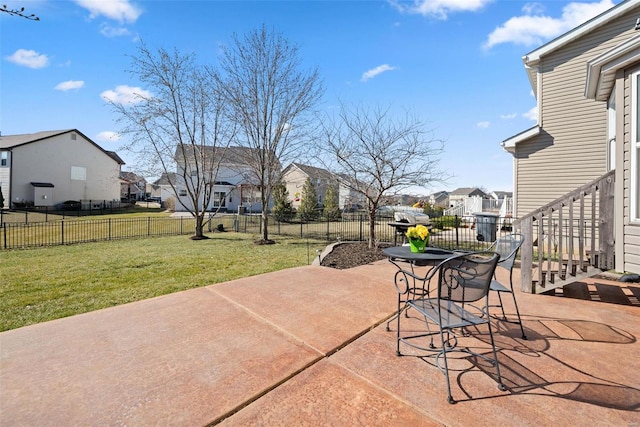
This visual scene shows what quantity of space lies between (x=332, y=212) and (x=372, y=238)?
11.9 m

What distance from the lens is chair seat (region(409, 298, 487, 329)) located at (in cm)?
225

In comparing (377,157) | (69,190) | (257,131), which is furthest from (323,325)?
(69,190)

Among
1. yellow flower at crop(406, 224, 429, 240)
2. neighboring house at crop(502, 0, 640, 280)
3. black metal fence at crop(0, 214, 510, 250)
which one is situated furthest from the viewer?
black metal fence at crop(0, 214, 510, 250)

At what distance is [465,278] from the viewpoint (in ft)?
7.82

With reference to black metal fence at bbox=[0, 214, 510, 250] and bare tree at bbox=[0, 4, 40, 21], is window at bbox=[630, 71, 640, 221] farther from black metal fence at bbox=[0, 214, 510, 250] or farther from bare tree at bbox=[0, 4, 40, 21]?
bare tree at bbox=[0, 4, 40, 21]

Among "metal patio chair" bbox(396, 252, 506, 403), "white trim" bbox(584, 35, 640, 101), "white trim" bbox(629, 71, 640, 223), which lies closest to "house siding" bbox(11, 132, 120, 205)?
"metal patio chair" bbox(396, 252, 506, 403)

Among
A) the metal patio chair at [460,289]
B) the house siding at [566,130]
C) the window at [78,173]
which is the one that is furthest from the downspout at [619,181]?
the window at [78,173]

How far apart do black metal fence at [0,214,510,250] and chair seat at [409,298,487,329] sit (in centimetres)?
627

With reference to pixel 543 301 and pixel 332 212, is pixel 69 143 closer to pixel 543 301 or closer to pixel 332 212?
pixel 332 212

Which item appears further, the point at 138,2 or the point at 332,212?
the point at 332,212

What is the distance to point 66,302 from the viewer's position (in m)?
4.36

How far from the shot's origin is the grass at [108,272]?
4.27 m

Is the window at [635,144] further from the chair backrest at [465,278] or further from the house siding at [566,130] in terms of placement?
the house siding at [566,130]

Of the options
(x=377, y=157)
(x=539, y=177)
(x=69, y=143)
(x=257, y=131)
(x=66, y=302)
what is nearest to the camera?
(x=66, y=302)
